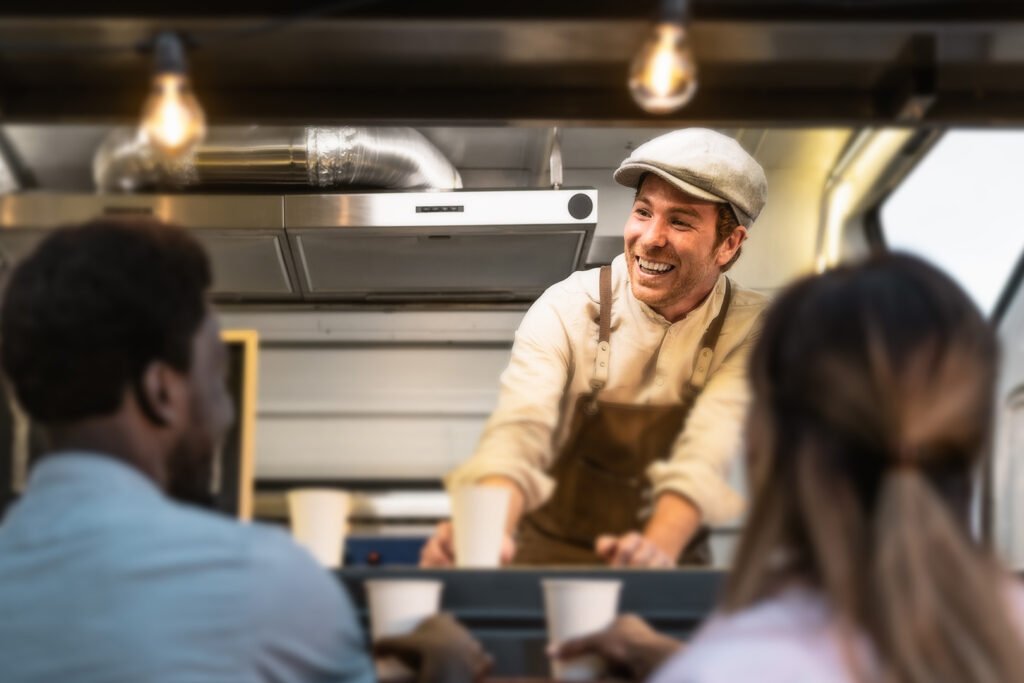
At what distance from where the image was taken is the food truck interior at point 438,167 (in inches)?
74.4

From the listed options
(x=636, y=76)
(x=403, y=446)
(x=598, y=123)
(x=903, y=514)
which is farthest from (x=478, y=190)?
(x=903, y=514)

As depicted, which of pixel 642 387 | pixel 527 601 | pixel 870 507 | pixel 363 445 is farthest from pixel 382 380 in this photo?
pixel 870 507

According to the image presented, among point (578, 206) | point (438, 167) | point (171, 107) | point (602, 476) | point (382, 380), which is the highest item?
point (438, 167)

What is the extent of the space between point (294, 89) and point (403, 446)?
0.69 metres

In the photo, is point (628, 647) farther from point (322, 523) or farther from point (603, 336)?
point (603, 336)

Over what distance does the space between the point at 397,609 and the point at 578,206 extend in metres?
2.13

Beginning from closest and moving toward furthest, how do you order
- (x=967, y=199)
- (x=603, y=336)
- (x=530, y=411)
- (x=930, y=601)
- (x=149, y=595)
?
(x=930, y=601), (x=149, y=595), (x=530, y=411), (x=603, y=336), (x=967, y=199)

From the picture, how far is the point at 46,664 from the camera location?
61.8 inches

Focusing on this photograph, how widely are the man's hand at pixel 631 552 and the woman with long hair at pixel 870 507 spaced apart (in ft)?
2.27

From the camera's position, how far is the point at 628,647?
1.77m

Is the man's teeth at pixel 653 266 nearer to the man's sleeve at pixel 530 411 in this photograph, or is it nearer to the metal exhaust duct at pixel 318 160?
the man's sleeve at pixel 530 411

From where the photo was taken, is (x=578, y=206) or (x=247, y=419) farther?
(x=578, y=206)

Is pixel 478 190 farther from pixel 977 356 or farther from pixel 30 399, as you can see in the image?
pixel 977 356

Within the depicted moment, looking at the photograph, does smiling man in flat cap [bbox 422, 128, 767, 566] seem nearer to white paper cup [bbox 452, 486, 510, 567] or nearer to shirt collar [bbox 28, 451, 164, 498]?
white paper cup [bbox 452, 486, 510, 567]
